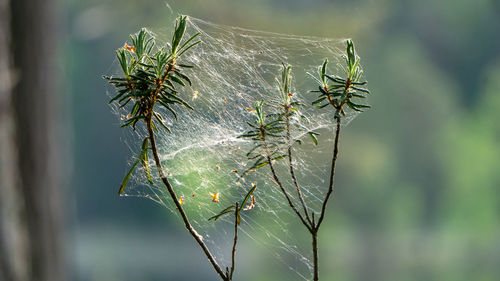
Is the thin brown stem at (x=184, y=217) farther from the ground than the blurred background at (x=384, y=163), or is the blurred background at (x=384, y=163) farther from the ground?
the blurred background at (x=384, y=163)

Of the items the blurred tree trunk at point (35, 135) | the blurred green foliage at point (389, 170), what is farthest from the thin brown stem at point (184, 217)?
the blurred green foliage at point (389, 170)

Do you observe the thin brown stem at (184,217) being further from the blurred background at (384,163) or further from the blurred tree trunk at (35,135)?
the blurred background at (384,163)

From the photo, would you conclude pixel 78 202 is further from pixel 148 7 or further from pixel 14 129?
pixel 14 129

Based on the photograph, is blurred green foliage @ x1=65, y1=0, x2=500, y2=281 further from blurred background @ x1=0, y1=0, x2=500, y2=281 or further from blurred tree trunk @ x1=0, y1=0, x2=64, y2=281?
blurred tree trunk @ x1=0, y1=0, x2=64, y2=281

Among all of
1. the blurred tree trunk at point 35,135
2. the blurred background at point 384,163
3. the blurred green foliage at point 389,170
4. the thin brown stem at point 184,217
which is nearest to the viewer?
the thin brown stem at point 184,217

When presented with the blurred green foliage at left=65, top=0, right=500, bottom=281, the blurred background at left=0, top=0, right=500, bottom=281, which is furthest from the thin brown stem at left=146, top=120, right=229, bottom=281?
the blurred green foliage at left=65, top=0, right=500, bottom=281

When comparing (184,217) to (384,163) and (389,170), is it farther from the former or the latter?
(389,170)
